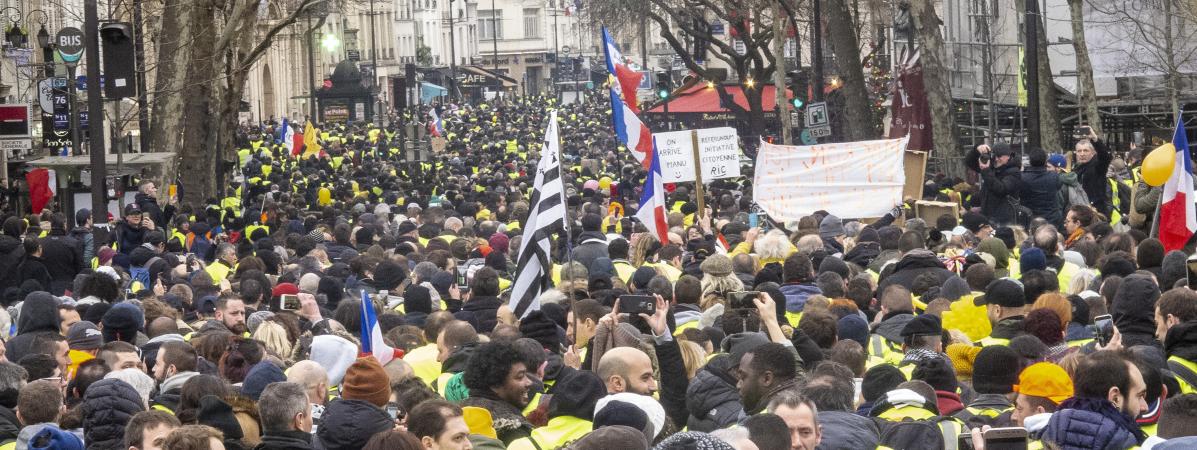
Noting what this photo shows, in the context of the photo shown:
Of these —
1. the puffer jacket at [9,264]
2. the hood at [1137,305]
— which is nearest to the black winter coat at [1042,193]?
the hood at [1137,305]

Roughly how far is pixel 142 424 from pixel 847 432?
105 inches

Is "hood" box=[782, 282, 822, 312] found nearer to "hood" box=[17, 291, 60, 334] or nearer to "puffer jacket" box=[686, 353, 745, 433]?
"puffer jacket" box=[686, 353, 745, 433]

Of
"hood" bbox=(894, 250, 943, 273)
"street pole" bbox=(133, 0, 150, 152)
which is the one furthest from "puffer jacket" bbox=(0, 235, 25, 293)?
"street pole" bbox=(133, 0, 150, 152)

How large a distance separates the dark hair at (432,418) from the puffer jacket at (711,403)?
1.62 meters

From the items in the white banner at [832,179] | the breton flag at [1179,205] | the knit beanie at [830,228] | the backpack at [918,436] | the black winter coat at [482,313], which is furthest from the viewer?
the white banner at [832,179]

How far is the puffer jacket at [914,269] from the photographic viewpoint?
12.2 metres

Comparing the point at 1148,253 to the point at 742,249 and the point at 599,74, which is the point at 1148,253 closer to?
the point at 742,249

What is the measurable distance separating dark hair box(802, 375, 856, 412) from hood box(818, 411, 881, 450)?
235mm

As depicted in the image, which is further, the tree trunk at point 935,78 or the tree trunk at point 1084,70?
the tree trunk at point 935,78

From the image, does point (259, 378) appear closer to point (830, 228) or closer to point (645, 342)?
point (645, 342)

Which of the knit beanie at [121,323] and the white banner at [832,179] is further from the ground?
the white banner at [832,179]

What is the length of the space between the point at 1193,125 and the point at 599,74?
294 feet

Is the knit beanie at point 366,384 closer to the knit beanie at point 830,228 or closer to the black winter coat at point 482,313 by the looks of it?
the black winter coat at point 482,313

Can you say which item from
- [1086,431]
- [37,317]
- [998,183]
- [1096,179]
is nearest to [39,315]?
[37,317]
